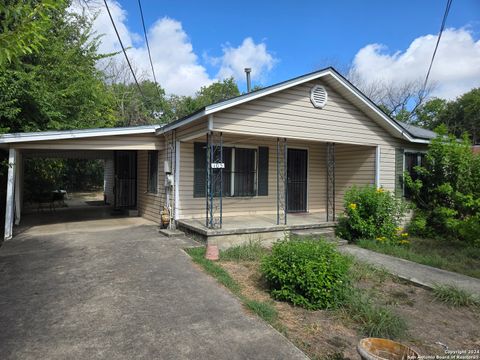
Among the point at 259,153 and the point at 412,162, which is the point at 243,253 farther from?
the point at 412,162

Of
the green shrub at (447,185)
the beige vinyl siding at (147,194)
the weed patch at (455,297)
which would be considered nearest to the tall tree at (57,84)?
the beige vinyl siding at (147,194)

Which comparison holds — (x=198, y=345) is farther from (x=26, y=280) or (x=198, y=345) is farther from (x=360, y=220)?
(x=360, y=220)

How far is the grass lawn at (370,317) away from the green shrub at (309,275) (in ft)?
0.39

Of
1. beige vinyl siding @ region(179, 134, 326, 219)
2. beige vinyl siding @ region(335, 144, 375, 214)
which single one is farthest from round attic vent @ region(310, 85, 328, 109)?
beige vinyl siding @ region(335, 144, 375, 214)

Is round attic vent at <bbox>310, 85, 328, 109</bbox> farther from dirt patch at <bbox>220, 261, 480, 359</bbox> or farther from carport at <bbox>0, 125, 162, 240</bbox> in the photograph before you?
dirt patch at <bbox>220, 261, 480, 359</bbox>

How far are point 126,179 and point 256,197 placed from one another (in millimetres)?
5321

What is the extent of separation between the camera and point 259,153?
938cm

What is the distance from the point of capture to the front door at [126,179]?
11500mm

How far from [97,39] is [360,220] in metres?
11.8

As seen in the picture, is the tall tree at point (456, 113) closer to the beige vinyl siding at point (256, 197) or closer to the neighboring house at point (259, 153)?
the neighboring house at point (259, 153)

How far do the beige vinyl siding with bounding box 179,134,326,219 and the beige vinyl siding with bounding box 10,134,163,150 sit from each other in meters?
1.14

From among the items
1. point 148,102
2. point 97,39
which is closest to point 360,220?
point 97,39

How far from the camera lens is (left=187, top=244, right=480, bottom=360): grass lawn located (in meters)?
3.14

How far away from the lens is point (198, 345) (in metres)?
2.94
